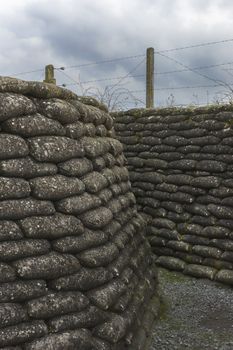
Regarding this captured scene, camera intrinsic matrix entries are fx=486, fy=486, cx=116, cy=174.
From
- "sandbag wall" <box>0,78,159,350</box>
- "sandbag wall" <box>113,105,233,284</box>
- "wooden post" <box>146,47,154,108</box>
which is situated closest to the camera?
"sandbag wall" <box>0,78,159,350</box>

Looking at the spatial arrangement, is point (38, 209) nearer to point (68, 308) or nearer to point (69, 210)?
point (69, 210)

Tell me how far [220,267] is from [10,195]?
3736mm

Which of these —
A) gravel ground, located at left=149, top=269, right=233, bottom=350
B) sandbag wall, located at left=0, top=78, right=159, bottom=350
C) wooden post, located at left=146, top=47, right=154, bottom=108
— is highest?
wooden post, located at left=146, top=47, right=154, bottom=108

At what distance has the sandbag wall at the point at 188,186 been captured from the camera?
248 inches

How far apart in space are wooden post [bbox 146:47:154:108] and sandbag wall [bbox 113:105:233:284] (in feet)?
5.33

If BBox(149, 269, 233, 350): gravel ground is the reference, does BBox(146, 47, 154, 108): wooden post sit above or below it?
above

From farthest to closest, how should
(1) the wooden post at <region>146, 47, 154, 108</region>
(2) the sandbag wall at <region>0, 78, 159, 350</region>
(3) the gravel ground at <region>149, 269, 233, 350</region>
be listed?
(1) the wooden post at <region>146, 47, 154, 108</region>
(3) the gravel ground at <region>149, 269, 233, 350</region>
(2) the sandbag wall at <region>0, 78, 159, 350</region>

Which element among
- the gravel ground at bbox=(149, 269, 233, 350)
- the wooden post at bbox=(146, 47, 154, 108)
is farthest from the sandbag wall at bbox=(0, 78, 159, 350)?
the wooden post at bbox=(146, 47, 154, 108)

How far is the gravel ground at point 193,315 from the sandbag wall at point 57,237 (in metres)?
0.44

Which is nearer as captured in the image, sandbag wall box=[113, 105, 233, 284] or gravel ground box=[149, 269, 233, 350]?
gravel ground box=[149, 269, 233, 350]

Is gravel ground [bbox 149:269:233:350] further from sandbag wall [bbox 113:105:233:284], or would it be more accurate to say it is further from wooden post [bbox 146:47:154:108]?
→ wooden post [bbox 146:47:154:108]

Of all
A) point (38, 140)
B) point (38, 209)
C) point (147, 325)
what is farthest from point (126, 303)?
point (38, 140)

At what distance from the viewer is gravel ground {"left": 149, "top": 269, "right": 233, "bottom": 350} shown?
4.47 m

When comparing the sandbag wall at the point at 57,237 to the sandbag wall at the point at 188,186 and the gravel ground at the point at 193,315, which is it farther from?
the sandbag wall at the point at 188,186
